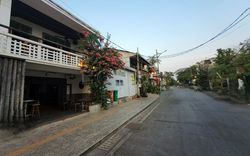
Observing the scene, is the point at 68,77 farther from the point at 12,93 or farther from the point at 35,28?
A: the point at 12,93

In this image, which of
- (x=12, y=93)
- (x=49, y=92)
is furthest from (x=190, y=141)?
(x=49, y=92)

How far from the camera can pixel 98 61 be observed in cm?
881

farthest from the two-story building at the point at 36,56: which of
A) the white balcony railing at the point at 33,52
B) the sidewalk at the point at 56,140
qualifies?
the sidewalk at the point at 56,140

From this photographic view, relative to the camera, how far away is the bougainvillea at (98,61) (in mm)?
8734

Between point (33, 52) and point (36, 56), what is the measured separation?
0.22 meters

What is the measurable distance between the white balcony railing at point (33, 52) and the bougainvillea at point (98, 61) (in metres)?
0.76

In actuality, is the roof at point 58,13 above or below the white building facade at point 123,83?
above

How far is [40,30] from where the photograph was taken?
28.9 ft

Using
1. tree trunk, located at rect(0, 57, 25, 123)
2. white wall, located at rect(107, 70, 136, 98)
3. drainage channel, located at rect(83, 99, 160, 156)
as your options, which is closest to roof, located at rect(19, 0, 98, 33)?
tree trunk, located at rect(0, 57, 25, 123)

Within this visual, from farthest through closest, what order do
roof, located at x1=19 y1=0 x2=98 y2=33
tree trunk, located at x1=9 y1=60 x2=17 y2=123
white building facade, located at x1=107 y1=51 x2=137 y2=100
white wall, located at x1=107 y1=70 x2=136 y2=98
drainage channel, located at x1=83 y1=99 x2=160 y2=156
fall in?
white building facade, located at x1=107 y1=51 x2=137 y2=100, white wall, located at x1=107 y1=70 x2=136 y2=98, roof, located at x1=19 y1=0 x2=98 y2=33, tree trunk, located at x1=9 y1=60 x2=17 y2=123, drainage channel, located at x1=83 y1=99 x2=160 y2=156

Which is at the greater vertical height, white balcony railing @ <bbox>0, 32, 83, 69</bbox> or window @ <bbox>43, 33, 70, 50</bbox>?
window @ <bbox>43, 33, 70, 50</bbox>

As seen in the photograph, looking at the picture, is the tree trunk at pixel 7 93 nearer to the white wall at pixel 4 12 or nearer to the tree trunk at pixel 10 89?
the tree trunk at pixel 10 89

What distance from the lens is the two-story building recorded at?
501 centimetres

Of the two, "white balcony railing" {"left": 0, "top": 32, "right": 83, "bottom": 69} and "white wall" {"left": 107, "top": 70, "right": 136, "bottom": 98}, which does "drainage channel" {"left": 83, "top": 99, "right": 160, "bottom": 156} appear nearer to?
"white balcony railing" {"left": 0, "top": 32, "right": 83, "bottom": 69}
